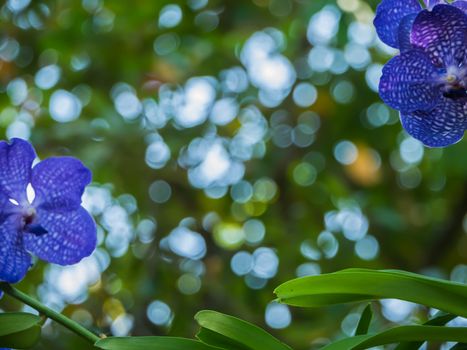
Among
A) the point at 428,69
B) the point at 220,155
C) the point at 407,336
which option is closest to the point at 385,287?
the point at 407,336

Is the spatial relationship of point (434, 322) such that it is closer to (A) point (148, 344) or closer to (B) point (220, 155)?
(A) point (148, 344)

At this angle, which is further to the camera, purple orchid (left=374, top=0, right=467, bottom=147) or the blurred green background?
the blurred green background

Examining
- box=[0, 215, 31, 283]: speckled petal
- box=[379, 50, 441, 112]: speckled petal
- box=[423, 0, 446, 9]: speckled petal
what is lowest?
box=[0, 215, 31, 283]: speckled petal

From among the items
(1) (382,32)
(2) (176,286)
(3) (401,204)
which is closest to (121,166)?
(2) (176,286)

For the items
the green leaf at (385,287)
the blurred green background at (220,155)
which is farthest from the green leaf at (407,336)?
the blurred green background at (220,155)

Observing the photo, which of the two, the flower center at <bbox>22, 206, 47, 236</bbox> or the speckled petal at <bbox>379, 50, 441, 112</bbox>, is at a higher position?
the speckled petal at <bbox>379, 50, 441, 112</bbox>

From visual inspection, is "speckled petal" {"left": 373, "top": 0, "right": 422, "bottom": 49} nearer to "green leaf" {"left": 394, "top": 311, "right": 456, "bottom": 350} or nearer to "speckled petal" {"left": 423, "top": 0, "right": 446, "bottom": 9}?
"speckled petal" {"left": 423, "top": 0, "right": 446, "bottom": 9}

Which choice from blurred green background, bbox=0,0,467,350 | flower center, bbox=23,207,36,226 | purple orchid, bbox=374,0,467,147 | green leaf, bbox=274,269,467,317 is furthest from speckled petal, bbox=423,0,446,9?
blurred green background, bbox=0,0,467,350
